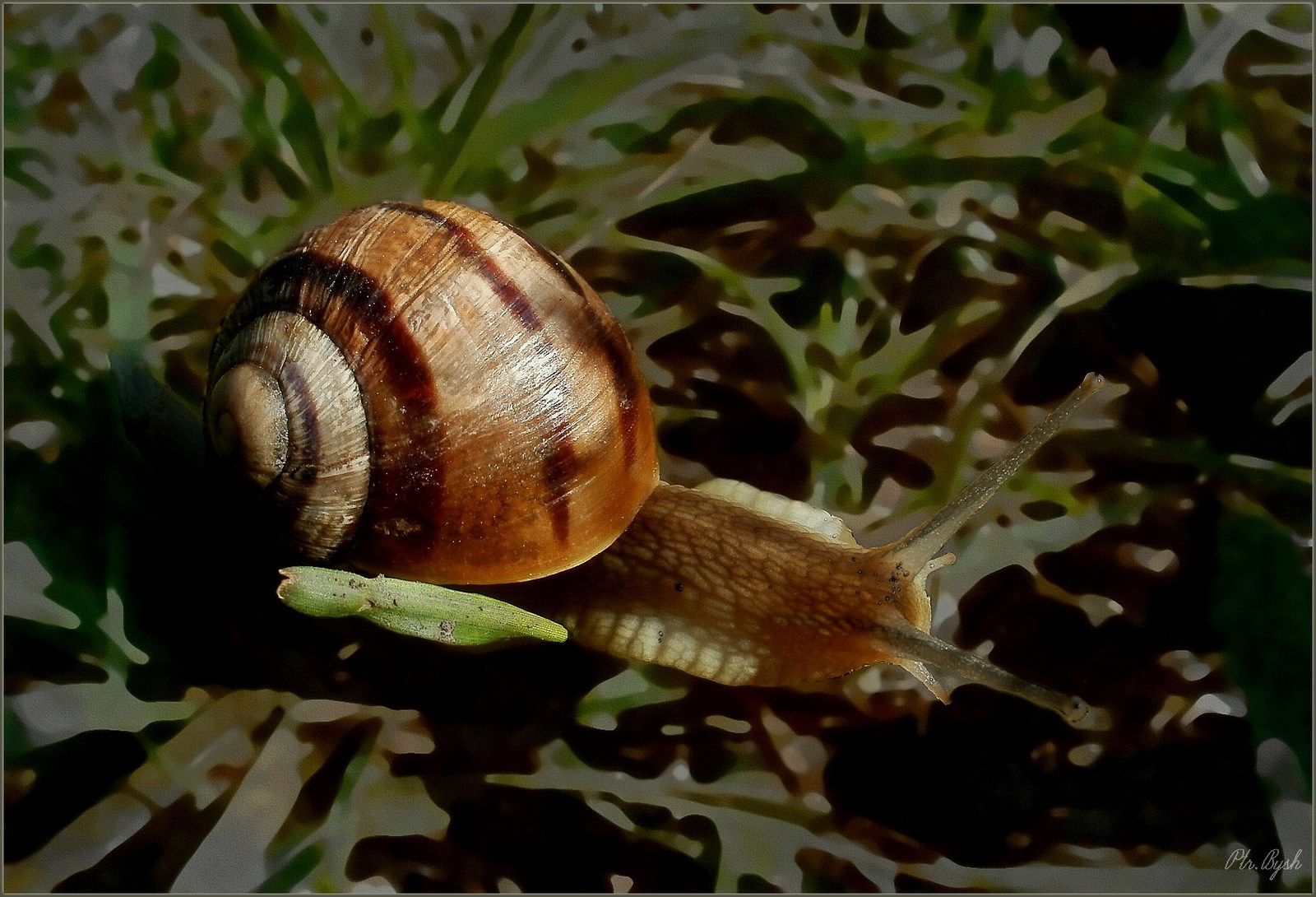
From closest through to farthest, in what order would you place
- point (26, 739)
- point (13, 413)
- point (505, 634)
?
point (505, 634) < point (26, 739) < point (13, 413)

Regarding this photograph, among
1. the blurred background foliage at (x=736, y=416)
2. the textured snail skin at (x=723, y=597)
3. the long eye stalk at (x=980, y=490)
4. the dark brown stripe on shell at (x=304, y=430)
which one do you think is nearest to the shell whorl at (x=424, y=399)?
the dark brown stripe on shell at (x=304, y=430)

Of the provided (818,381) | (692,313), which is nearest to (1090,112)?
(818,381)

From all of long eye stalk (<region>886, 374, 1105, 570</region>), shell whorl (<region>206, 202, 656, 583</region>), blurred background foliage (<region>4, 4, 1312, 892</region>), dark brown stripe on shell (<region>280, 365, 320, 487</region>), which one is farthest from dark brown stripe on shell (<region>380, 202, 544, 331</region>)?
long eye stalk (<region>886, 374, 1105, 570</region>)

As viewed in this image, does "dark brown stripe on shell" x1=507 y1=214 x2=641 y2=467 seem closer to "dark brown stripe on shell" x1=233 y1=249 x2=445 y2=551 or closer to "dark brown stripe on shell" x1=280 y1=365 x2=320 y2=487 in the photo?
"dark brown stripe on shell" x1=233 y1=249 x2=445 y2=551

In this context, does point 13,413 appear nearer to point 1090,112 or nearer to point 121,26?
point 121,26

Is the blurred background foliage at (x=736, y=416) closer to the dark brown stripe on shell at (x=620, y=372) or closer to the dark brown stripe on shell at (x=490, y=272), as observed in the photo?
the dark brown stripe on shell at (x=620, y=372)

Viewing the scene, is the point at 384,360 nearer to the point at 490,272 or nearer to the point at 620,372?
the point at 490,272

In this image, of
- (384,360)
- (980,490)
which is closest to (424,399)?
(384,360)
